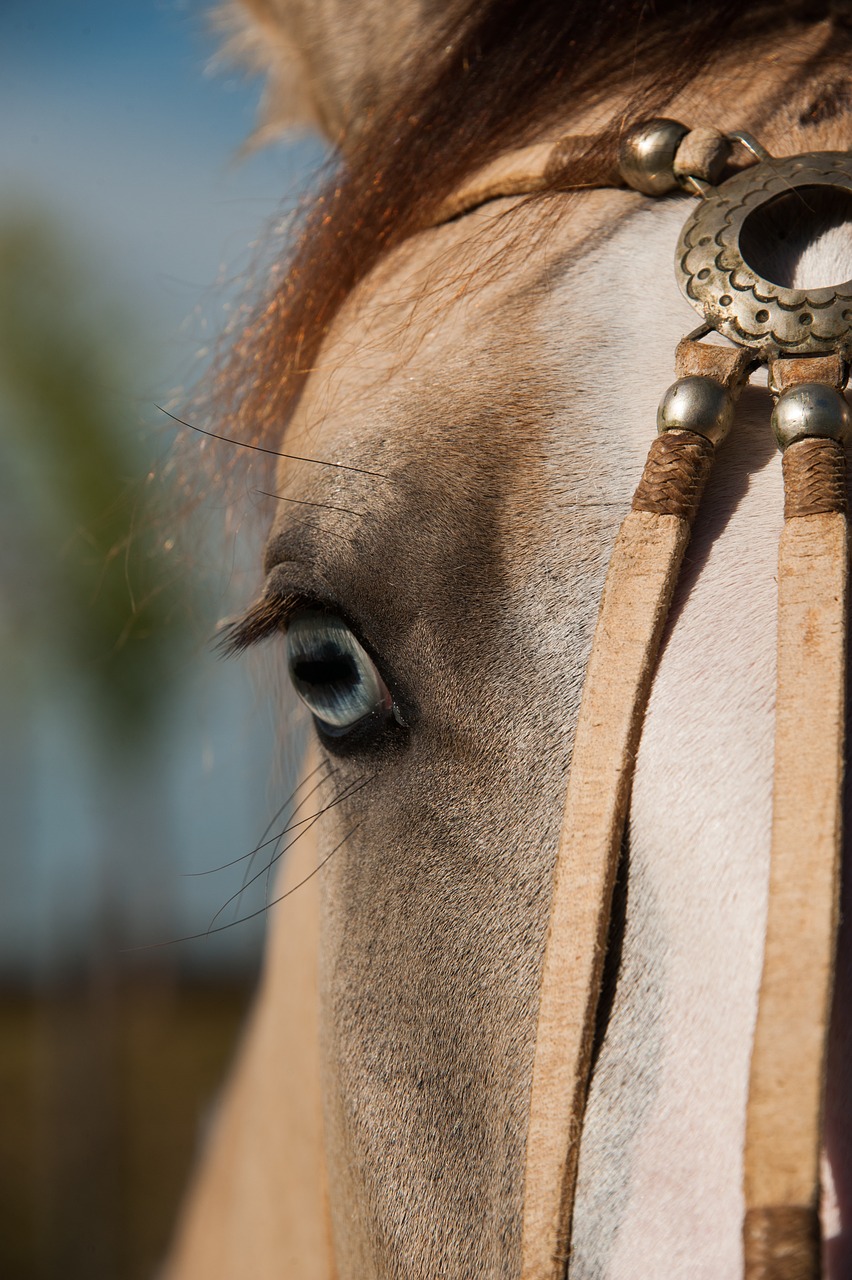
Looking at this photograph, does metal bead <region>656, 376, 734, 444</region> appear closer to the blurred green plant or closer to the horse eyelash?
the horse eyelash

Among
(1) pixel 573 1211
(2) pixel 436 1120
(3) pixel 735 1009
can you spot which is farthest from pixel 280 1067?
(3) pixel 735 1009

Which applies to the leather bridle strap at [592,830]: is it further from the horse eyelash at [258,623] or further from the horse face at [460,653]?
the horse eyelash at [258,623]

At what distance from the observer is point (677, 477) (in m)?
0.74

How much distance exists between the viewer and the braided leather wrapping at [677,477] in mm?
733

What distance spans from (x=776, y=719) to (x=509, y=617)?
0.74 ft

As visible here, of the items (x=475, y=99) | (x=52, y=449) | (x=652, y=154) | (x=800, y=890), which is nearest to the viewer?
(x=800, y=890)

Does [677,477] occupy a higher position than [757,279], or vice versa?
[757,279]

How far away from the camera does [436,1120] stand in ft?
2.73

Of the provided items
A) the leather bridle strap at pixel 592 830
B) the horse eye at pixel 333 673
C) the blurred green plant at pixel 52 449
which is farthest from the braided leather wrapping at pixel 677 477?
the blurred green plant at pixel 52 449

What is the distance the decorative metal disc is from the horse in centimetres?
4

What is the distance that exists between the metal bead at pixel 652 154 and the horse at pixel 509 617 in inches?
1.0

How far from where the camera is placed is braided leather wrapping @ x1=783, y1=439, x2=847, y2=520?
688mm

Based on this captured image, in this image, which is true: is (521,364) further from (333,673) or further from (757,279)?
(333,673)

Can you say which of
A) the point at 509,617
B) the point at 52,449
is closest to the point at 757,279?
the point at 509,617
